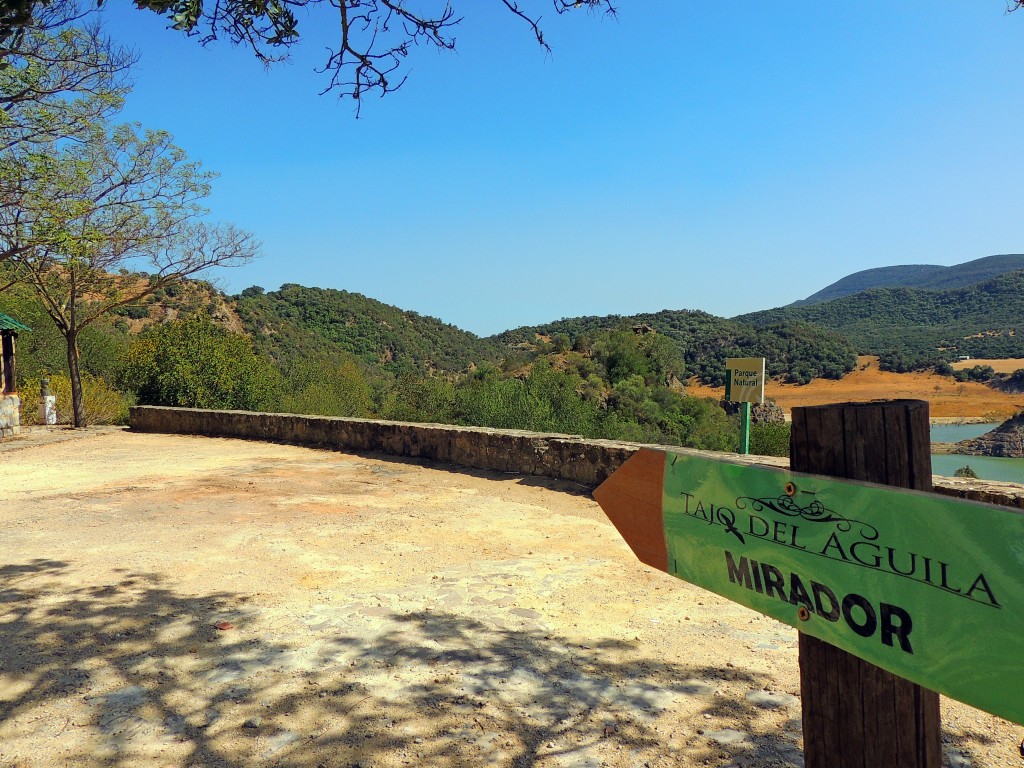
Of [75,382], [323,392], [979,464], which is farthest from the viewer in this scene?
[979,464]

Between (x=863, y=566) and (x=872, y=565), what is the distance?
18 millimetres

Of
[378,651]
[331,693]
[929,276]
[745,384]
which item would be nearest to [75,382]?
[745,384]

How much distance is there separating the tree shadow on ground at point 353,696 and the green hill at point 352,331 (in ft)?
122

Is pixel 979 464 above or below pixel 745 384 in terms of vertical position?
below

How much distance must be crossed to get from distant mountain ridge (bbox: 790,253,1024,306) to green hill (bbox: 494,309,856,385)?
34304mm

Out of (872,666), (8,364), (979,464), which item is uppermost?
(8,364)

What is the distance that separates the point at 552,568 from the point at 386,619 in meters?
1.36

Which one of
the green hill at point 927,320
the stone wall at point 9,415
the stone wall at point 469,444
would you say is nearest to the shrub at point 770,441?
the stone wall at point 469,444

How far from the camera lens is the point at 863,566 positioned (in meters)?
1.24

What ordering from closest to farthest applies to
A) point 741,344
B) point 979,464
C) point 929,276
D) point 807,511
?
point 807,511
point 979,464
point 741,344
point 929,276

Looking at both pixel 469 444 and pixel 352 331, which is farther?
pixel 352 331

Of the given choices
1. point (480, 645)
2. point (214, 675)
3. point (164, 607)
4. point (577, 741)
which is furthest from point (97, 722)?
point (577, 741)

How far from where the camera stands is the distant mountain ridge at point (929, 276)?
87375 mm

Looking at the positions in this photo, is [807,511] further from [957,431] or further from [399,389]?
[957,431]
